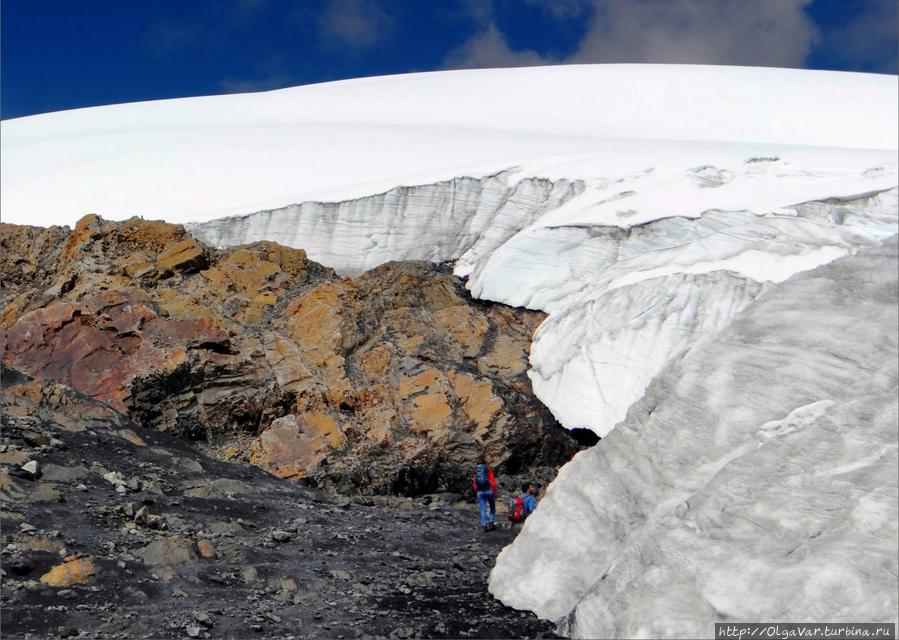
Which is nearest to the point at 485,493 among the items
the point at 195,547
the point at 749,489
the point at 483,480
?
the point at 483,480

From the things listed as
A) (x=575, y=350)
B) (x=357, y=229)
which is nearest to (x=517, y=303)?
(x=575, y=350)

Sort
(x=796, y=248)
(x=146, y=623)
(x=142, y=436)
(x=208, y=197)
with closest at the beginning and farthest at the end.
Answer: (x=146, y=623)
(x=142, y=436)
(x=796, y=248)
(x=208, y=197)

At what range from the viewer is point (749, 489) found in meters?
6.38

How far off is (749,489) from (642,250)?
747 cm

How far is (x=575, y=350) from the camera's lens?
Result: 12.3 meters

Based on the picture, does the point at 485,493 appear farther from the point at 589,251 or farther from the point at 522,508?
the point at 589,251

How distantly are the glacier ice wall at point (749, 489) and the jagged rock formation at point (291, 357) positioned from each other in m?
4.03

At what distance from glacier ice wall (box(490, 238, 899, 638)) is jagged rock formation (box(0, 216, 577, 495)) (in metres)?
4.03

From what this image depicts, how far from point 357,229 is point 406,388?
5.13 meters

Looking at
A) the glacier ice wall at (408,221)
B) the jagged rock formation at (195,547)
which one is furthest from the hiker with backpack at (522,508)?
the glacier ice wall at (408,221)

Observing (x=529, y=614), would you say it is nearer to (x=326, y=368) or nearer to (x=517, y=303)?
(x=326, y=368)

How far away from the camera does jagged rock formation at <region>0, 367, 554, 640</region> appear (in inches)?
270

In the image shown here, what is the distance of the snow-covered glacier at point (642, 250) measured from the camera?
20.4ft

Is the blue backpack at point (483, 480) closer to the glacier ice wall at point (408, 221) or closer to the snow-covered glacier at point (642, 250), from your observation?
the snow-covered glacier at point (642, 250)
